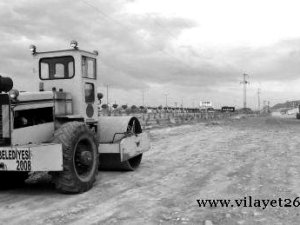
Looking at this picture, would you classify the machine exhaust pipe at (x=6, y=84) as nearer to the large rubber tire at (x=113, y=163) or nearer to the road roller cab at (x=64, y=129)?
the road roller cab at (x=64, y=129)

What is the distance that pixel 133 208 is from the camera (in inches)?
277

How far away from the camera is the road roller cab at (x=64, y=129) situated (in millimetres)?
7664

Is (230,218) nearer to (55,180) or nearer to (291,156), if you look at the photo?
(55,180)

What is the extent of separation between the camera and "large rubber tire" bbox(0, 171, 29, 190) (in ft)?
29.2

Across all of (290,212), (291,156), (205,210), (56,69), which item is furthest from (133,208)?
(291,156)

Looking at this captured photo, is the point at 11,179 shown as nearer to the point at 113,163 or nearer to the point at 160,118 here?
the point at 113,163

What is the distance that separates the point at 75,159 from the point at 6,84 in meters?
1.85

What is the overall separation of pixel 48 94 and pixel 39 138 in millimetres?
854

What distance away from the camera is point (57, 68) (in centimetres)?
969

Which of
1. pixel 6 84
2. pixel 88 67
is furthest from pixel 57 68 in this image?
pixel 6 84

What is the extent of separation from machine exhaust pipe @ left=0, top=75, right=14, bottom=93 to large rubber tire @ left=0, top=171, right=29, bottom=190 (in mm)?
1991

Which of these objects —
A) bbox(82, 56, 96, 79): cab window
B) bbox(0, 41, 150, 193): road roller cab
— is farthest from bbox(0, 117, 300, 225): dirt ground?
bbox(82, 56, 96, 79): cab window

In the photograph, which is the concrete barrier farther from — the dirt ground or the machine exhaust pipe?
the machine exhaust pipe

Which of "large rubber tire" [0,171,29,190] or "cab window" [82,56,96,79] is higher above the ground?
"cab window" [82,56,96,79]
